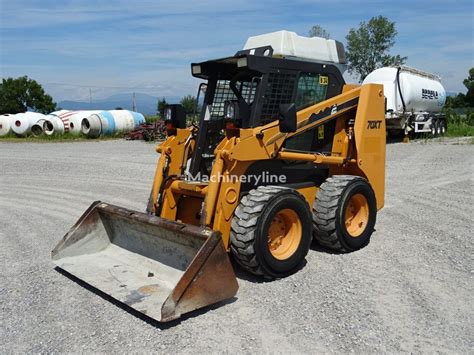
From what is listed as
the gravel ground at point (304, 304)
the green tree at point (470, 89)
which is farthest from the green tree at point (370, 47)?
the gravel ground at point (304, 304)

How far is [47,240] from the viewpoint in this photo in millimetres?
6395

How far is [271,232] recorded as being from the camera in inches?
192

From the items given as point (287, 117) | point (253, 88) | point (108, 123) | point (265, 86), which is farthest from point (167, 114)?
point (108, 123)

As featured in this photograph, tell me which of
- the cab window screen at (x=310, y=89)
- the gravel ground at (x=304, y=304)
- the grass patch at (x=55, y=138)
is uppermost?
the cab window screen at (x=310, y=89)

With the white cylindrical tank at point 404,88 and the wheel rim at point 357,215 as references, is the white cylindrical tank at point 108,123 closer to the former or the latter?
the white cylindrical tank at point 404,88

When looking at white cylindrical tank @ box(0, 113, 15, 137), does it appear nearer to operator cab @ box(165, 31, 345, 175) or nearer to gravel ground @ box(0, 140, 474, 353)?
gravel ground @ box(0, 140, 474, 353)

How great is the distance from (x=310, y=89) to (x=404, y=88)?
1478cm

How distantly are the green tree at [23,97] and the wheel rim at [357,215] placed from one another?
162ft

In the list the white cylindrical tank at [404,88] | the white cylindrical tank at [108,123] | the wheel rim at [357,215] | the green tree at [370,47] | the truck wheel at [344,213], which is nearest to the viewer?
the truck wheel at [344,213]

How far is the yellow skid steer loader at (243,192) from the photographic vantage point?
174 inches

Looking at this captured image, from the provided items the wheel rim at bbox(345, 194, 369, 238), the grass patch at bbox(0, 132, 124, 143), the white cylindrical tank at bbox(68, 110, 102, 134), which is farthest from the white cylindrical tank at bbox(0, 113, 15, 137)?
the wheel rim at bbox(345, 194, 369, 238)

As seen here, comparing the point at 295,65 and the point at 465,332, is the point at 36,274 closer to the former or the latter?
the point at 295,65

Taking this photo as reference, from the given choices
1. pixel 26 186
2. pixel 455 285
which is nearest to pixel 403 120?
pixel 26 186

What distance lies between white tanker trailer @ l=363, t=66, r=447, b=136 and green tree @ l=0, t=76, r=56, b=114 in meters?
40.0
